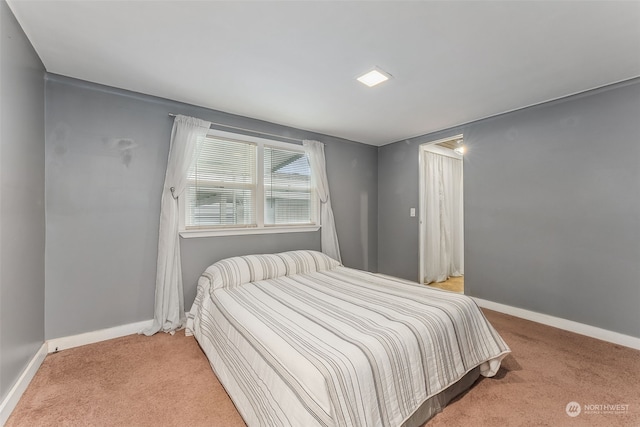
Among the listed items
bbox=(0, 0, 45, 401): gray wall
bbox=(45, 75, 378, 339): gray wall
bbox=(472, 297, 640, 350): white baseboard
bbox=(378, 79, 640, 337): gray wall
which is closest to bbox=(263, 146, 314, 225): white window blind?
bbox=(45, 75, 378, 339): gray wall

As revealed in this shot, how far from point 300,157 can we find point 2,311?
2947 millimetres

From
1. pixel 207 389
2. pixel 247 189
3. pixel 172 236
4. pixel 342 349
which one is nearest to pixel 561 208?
pixel 342 349

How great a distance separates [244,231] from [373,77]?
2106mm

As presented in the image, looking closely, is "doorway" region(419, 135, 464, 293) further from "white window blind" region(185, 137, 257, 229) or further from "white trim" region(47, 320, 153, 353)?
"white trim" region(47, 320, 153, 353)

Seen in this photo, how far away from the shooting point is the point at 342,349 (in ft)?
4.11

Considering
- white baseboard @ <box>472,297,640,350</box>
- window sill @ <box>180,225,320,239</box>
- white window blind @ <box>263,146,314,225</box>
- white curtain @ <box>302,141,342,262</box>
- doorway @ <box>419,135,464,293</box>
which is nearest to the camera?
white baseboard @ <box>472,297,640,350</box>

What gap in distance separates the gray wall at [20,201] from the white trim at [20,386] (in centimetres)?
4

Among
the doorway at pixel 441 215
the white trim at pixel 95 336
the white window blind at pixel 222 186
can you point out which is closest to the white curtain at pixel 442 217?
the doorway at pixel 441 215

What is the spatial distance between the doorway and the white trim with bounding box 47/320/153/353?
355 cm

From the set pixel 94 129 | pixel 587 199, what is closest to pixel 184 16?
pixel 94 129

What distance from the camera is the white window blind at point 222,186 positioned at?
2.78m

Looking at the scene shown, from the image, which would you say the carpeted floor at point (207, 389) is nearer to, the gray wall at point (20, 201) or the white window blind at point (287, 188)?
the gray wall at point (20, 201)

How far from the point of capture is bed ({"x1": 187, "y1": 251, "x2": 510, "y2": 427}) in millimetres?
1134

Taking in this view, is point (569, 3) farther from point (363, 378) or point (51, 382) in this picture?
point (51, 382)
